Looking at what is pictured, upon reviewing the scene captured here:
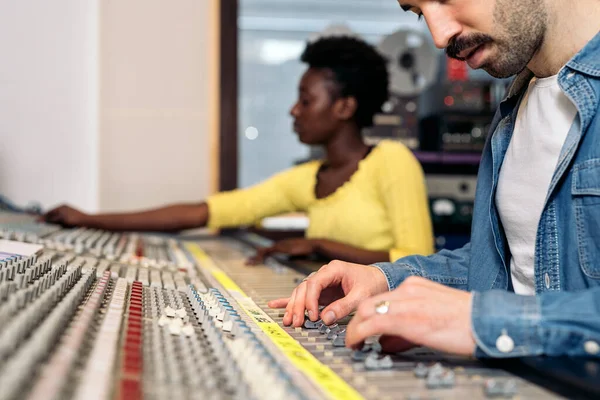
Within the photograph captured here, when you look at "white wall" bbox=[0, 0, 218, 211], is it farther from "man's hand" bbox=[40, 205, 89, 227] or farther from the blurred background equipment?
the blurred background equipment

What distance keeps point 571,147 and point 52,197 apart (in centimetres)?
249

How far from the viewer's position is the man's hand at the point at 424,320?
0.70 metres

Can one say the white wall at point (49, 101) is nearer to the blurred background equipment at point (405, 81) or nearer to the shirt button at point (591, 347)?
the blurred background equipment at point (405, 81)

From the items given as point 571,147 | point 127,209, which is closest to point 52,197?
point 127,209

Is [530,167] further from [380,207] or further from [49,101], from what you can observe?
[49,101]

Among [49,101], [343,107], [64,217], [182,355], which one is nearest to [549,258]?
[182,355]

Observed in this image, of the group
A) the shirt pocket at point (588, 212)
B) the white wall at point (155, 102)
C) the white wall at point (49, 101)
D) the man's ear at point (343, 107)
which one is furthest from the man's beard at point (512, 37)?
the white wall at point (49, 101)

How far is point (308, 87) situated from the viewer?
2219 millimetres

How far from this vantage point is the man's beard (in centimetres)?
100

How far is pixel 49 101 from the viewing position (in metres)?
2.96

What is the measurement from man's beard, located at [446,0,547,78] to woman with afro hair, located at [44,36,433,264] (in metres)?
0.83

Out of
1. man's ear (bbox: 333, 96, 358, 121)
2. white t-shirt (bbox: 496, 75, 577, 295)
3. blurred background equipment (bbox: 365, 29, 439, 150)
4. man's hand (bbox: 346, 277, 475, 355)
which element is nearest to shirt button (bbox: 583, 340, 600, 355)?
man's hand (bbox: 346, 277, 475, 355)

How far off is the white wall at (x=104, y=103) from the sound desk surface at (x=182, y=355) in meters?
1.96

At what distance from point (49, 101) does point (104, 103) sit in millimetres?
266
